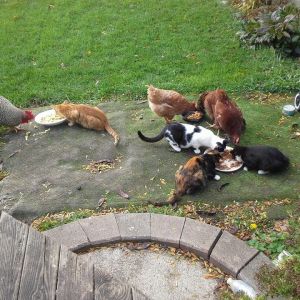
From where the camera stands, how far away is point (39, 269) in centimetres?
263

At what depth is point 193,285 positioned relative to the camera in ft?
13.4

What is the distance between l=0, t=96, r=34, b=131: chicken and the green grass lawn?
119 cm

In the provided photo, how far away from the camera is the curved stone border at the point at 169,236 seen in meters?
4.18

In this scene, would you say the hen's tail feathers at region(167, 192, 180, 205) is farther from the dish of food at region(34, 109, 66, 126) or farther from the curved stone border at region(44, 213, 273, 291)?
the dish of food at region(34, 109, 66, 126)

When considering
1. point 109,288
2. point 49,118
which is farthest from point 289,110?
point 109,288

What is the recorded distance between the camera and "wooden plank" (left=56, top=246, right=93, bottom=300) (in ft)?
8.15

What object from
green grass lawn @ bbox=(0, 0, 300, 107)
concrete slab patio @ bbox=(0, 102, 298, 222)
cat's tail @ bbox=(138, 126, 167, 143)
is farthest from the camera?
green grass lawn @ bbox=(0, 0, 300, 107)

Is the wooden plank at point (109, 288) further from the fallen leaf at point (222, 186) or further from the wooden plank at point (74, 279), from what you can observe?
the fallen leaf at point (222, 186)

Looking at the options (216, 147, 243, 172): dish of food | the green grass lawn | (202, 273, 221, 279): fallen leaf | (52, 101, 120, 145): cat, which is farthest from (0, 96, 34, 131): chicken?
(202, 273, 221, 279): fallen leaf

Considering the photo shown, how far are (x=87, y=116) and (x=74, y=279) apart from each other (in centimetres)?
420

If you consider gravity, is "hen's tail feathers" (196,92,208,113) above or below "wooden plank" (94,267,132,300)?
below

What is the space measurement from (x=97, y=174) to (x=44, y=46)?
17.4 ft

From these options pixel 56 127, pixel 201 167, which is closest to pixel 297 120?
pixel 201 167

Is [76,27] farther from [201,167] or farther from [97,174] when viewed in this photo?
[201,167]
